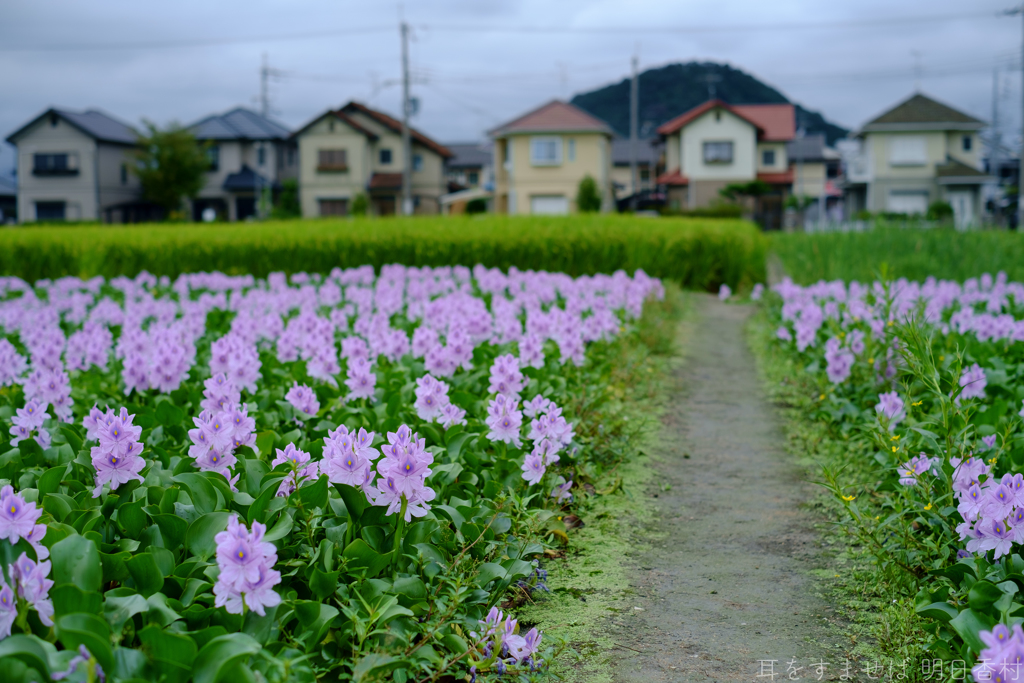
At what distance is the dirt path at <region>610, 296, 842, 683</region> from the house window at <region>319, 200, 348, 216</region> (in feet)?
126

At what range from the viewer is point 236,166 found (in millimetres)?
43344

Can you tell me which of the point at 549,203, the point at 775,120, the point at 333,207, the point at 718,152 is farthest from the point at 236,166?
the point at 775,120

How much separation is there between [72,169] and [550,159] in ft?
72.4

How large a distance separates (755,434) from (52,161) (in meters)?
43.7

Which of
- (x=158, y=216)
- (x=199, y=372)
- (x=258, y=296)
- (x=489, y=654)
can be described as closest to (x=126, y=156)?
(x=158, y=216)

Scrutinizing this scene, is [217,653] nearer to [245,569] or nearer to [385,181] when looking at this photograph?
[245,569]

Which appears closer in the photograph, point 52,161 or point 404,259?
point 404,259

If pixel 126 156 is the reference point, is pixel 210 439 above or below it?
below

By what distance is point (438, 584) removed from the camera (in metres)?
2.31

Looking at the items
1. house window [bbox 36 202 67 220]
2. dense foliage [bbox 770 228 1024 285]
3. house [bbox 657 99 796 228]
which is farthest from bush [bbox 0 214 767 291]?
house window [bbox 36 202 67 220]

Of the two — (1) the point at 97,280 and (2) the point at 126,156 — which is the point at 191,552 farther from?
(2) the point at 126,156

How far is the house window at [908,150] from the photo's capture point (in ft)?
138

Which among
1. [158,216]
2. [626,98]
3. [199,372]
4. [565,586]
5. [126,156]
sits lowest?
[565,586]

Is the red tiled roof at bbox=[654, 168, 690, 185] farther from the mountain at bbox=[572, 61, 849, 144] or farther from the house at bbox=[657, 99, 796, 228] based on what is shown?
the mountain at bbox=[572, 61, 849, 144]
